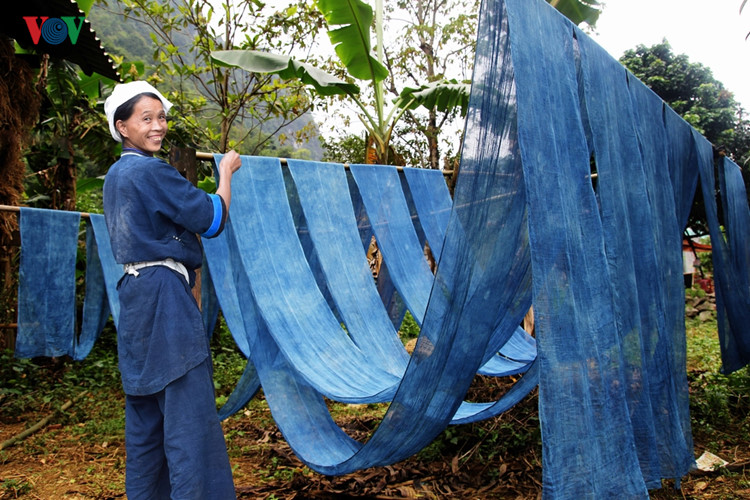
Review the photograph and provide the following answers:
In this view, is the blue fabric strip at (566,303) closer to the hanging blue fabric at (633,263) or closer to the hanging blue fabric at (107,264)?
the hanging blue fabric at (633,263)

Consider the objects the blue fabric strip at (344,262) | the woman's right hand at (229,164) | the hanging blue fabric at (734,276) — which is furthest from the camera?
the hanging blue fabric at (734,276)

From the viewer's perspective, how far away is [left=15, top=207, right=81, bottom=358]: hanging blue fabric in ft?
11.1

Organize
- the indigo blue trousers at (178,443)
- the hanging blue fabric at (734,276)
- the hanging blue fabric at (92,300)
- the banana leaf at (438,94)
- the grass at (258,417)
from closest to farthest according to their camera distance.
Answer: the indigo blue trousers at (178,443)
the grass at (258,417)
the hanging blue fabric at (734,276)
the hanging blue fabric at (92,300)
the banana leaf at (438,94)

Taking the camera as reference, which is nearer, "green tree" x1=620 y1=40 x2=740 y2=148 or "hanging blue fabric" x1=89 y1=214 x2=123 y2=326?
"hanging blue fabric" x1=89 y1=214 x2=123 y2=326

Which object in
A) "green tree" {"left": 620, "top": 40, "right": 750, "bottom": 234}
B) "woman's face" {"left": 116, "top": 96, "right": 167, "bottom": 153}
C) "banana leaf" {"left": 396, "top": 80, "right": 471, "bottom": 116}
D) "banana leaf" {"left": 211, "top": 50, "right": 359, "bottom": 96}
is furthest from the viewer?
"green tree" {"left": 620, "top": 40, "right": 750, "bottom": 234}

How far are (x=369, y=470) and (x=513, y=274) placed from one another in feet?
5.63

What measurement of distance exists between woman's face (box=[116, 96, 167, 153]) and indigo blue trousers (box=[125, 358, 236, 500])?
76cm

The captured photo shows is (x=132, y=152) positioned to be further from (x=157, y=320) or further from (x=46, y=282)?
(x=46, y=282)

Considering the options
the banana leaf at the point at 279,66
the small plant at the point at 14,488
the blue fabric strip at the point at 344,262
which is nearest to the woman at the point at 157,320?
the blue fabric strip at the point at 344,262

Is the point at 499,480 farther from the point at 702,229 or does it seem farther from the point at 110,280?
the point at 702,229

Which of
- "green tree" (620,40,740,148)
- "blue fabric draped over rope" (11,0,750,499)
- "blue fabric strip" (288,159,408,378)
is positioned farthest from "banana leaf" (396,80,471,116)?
"green tree" (620,40,740,148)

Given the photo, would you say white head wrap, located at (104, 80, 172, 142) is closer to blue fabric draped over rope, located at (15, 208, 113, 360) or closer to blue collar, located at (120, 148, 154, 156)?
blue collar, located at (120, 148, 154, 156)

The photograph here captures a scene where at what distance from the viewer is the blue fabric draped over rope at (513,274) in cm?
140

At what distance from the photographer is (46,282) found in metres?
3.50
